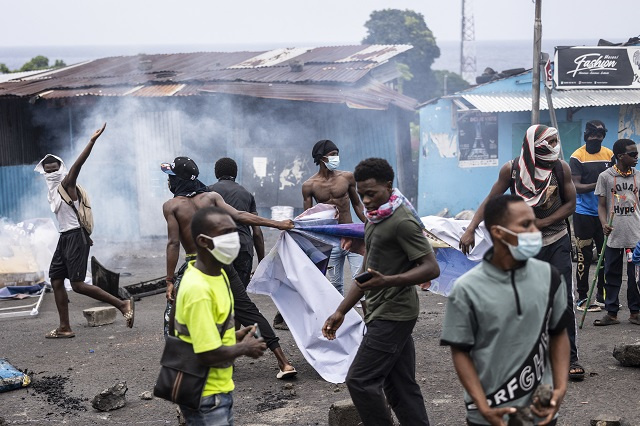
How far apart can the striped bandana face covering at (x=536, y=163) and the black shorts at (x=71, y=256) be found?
15.5 ft

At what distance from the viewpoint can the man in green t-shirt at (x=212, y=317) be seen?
11.8ft

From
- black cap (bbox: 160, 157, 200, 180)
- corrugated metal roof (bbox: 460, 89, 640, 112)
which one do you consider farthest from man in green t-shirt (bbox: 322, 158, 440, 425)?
corrugated metal roof (bbox: 460, 89, 640, 112)

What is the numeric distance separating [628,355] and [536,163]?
192cm

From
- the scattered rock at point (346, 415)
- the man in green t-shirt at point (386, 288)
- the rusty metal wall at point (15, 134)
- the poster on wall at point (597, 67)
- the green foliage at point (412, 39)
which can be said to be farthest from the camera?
the green foliage at point (412, 39)

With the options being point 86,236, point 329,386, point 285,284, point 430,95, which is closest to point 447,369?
point 329,386

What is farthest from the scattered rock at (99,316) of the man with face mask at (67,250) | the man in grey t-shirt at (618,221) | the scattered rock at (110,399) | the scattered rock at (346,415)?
the man in grey t-shirt at (618,221)

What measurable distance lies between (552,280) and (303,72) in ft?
45.7

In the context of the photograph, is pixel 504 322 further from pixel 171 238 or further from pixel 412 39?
pixel 412 39

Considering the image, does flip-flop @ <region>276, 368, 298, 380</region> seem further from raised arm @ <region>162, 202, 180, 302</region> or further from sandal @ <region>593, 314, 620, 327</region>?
sandal @ <region>593, 314, 620, 327</region>

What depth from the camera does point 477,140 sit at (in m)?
17.3

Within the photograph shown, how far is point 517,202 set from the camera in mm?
3311

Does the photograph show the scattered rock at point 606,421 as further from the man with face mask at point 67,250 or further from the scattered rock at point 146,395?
the man with face mask at point 67,250

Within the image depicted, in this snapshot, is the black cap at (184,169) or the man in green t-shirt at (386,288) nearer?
the man in green t-shirt at (386,288)

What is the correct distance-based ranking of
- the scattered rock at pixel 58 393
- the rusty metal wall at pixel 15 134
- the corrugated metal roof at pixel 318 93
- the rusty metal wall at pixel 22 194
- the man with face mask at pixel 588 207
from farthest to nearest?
1. the rusty metal wall at pixel 22 194
2. the rusty metal wall at pixel 15 134
3. the corrugated metal roof at pixel 318 93
4. the man with face mask at pixel 588 207
5. the scattered rock at pixel 58 393
